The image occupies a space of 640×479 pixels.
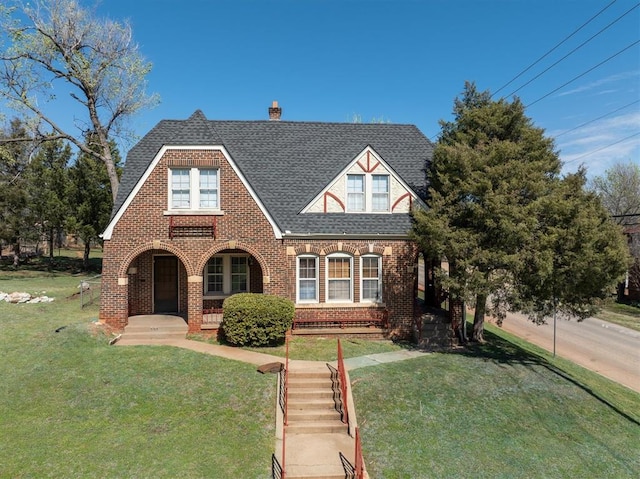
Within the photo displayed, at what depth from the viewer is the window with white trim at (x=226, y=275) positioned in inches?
670

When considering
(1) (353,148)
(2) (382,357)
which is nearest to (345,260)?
(2) (382,357)

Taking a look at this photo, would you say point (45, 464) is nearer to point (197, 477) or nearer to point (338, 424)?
point (197, 477)

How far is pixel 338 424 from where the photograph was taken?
9641 mm

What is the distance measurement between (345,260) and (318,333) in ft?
9.66

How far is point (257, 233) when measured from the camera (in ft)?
51.0

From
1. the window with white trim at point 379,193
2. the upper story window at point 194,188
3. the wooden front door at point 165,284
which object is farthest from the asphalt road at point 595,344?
the wooden front door at point 165,284

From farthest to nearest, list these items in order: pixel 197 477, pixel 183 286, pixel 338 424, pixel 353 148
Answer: pixel 353 148 < pixel 183 286 < pixel 338 424 < pixel 197 477

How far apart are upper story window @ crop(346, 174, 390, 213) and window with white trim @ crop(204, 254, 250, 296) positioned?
16.2 feet

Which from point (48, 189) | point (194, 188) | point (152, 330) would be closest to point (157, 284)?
point (152, 330)

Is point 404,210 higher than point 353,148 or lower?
lower

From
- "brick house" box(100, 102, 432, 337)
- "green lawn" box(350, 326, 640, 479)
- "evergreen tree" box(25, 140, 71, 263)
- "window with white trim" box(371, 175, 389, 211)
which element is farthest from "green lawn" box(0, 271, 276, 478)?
"evergreen tree" box(25, 140, 71, 263)

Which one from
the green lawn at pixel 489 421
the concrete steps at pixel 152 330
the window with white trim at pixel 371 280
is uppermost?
the window with white trim at pixel 371 280

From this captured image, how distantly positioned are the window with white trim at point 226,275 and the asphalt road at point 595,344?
15064 millimetres

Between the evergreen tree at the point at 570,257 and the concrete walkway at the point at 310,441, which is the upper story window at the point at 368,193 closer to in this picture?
the evergreen tree at the point at 570,257
